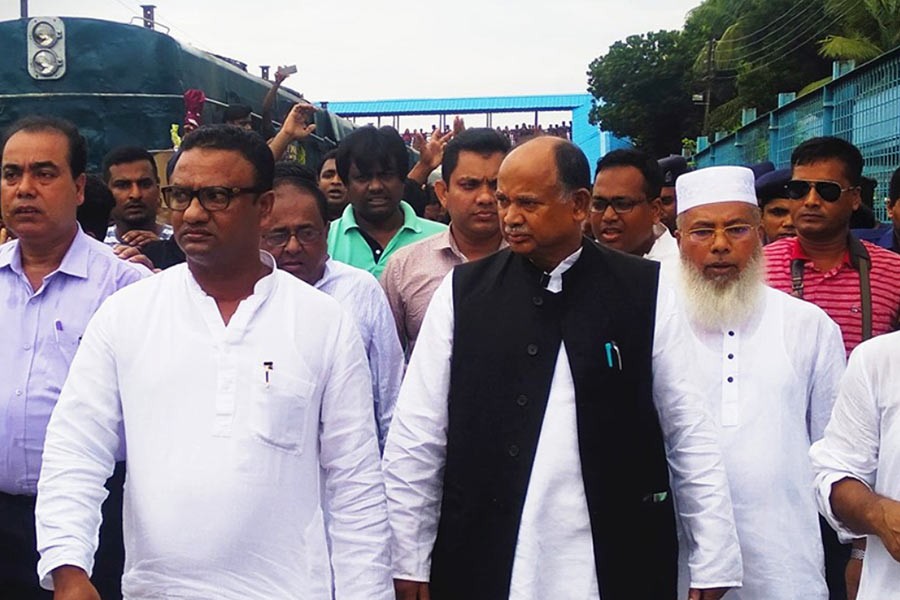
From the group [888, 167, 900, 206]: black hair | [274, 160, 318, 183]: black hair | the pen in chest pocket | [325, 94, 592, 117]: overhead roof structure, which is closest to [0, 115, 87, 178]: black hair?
[274, 160, 318, 183]: black hair

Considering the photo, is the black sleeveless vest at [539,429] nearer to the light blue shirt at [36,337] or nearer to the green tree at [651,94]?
the light blue shirt at [36,337]

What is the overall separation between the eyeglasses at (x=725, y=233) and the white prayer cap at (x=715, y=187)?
0.09m

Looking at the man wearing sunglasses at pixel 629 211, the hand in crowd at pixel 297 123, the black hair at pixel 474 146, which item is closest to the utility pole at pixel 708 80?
the hand in crowd at pixel 297 123

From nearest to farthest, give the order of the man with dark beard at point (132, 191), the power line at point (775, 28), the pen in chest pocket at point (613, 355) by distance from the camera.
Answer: the pen in chest pocket at point (613, 355)
the man with dark beard at point (132, 191)
the power line at point (775, 28)

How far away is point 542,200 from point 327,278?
3.64 ft

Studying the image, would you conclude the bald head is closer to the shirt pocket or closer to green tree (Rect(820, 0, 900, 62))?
the shirt pocket

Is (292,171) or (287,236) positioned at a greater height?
(292,171)

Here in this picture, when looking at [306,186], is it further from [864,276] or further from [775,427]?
[864,276]

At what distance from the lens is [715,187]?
455 centimetres

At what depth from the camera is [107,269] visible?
4.50 m

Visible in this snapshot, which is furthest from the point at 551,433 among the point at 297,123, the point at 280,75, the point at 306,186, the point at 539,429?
the point at 280,75

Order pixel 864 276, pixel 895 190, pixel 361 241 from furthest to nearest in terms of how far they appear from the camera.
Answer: pixel 895 190, pixel 361 241, pixel 864 276

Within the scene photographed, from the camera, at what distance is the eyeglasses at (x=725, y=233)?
179 inches

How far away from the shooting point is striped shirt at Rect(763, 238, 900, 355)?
16.1 ft
